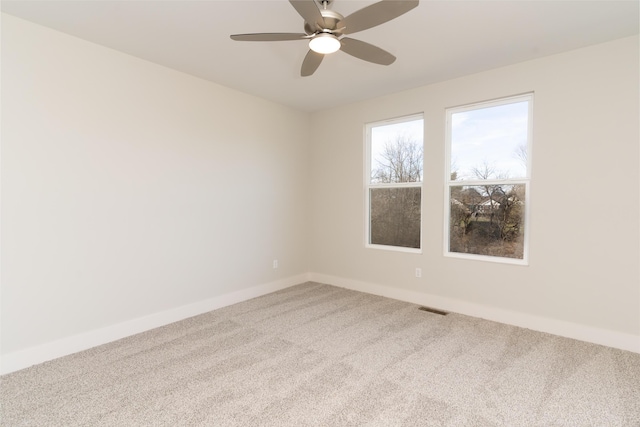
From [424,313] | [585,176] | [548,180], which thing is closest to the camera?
[585,176]

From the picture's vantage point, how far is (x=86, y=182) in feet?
9.04

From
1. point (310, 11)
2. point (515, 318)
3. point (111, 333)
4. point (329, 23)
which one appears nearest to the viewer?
point (310, 11)

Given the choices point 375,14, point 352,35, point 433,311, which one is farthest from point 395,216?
point 375,14

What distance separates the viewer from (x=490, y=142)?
136 inches

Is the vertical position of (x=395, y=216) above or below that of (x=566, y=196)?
below

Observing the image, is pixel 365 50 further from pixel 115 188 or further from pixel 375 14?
pixel 115 188

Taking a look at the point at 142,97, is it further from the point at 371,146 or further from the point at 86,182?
the point at 371,146

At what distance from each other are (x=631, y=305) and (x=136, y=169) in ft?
14.9

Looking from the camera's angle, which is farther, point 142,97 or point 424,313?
point 424,313

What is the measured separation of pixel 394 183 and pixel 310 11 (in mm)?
2732

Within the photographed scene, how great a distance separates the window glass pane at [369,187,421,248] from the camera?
13.3 ft

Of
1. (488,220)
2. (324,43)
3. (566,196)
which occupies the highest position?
(324,43)

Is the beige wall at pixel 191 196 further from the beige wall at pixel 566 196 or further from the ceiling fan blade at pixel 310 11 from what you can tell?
the ceiling fan blade at pixel 310 11

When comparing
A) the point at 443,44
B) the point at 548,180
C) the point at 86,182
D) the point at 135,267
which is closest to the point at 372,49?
the point at 443,44
